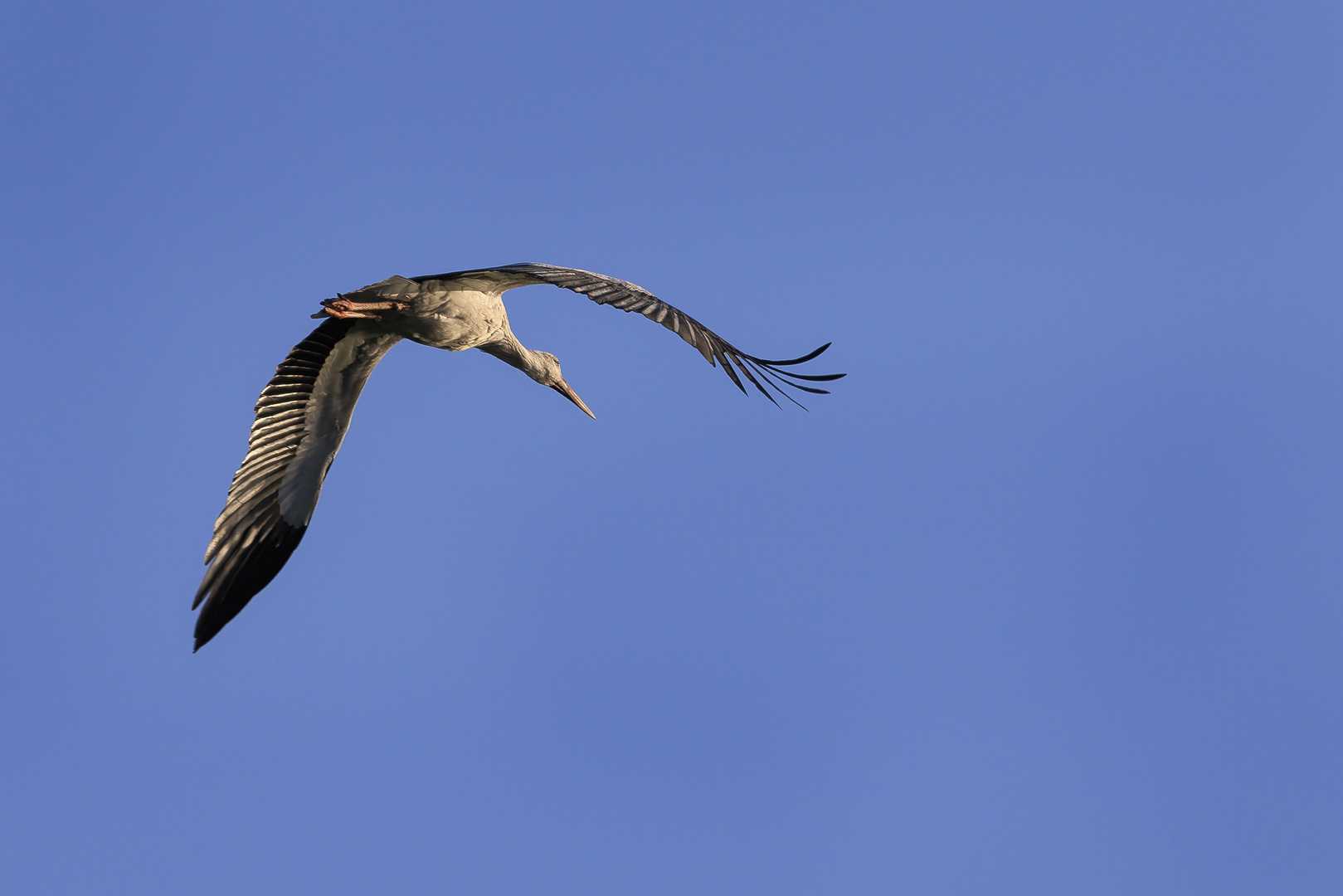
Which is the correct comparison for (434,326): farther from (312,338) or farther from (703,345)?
(703,345)

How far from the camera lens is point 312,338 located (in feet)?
37.6

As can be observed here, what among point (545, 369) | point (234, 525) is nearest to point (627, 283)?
point (545, 369)

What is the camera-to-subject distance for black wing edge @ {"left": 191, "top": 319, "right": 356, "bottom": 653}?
432 inches

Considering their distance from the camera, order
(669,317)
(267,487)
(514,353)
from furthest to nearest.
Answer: (514,353) < (267,487) < (669,317)

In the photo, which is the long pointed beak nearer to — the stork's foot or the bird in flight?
the bird in flight

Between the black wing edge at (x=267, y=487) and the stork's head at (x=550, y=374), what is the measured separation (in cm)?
219

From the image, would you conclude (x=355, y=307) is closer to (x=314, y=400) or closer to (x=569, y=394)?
(x=314, y=400)

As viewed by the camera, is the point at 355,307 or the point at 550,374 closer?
the point at 355,307

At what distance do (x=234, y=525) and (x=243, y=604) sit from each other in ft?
2.68

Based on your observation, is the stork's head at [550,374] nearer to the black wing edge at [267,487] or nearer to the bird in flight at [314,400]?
the bird in flight at [314,400]

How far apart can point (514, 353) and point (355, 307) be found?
2.39m

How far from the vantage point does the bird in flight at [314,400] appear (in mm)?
10484

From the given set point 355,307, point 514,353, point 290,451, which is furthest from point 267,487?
point 514,353

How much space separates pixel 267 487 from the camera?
11492 mm
